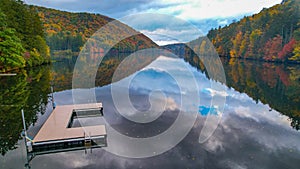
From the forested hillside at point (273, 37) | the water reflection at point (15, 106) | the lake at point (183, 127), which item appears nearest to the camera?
the lake at point (183, 127)

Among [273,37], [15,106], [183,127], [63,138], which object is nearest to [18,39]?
[15,106]

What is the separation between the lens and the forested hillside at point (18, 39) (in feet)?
90.6

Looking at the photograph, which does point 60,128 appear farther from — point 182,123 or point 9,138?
point 182,123

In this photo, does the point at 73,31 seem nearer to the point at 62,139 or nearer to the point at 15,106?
the point at 15,106

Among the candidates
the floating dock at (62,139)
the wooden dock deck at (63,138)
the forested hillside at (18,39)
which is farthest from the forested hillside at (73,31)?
the floating dock at (62,139)

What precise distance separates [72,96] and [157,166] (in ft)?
44.3

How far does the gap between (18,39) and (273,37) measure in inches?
2325

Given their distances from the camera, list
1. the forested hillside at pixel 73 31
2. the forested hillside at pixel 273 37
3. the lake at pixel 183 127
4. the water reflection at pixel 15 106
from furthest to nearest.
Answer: the forested hillside at pixel 73 31, the forested hillside at pixel 273 37, the water reflection at pixel 15 106, the lake at pixel 183 127

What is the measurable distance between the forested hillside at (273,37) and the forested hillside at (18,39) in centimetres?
4963

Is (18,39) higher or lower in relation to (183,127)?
higher

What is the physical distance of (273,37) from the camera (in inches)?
2247

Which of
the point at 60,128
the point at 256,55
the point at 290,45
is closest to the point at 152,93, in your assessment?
the point at 60,128

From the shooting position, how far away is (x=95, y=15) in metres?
143

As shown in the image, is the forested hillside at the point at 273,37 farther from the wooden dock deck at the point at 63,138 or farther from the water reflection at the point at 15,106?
the water reflection at the point at 15,106
